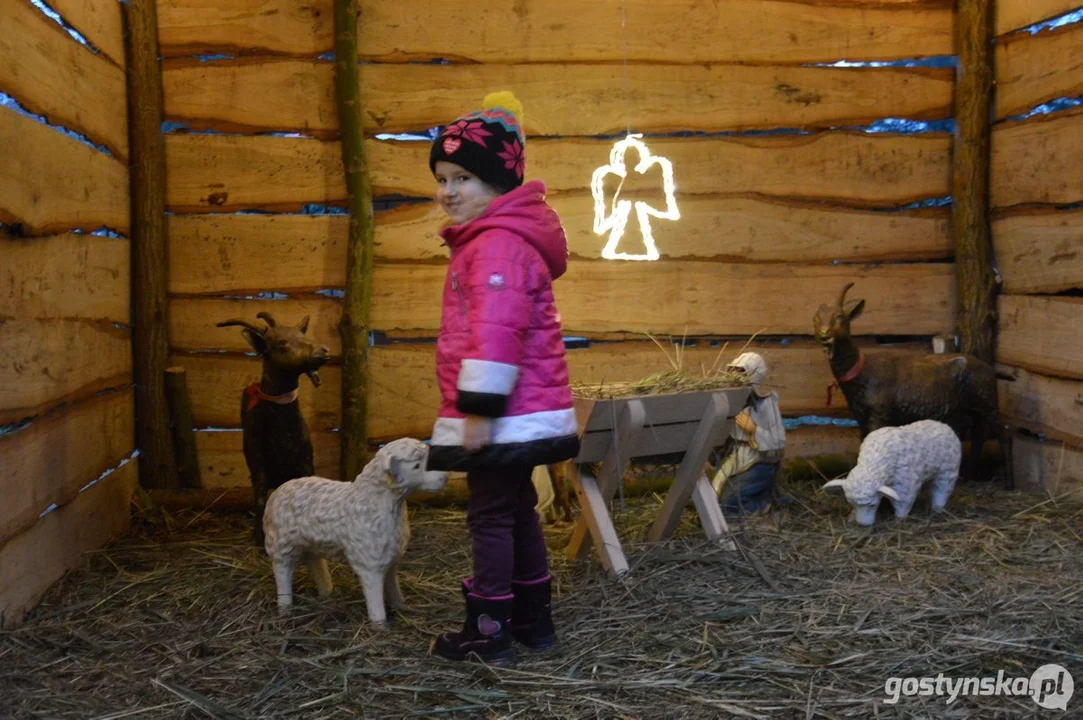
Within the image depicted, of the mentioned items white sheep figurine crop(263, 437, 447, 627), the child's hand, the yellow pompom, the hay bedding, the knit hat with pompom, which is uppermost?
the yellow pompom

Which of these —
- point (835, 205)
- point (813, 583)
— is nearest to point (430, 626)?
point (813, 583)

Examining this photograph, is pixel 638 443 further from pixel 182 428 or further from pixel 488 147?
pixel 182 428

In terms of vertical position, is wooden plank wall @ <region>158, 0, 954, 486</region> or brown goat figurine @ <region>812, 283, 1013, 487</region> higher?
wooden plank wall @ <region>158, 0, 954, 486</region>

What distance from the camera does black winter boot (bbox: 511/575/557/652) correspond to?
3.49 m

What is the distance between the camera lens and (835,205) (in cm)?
581

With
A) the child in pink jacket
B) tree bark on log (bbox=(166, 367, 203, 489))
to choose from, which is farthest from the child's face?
tree bark on log (bbox=(166, 367, 203, 489))

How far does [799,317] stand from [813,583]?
211 cm

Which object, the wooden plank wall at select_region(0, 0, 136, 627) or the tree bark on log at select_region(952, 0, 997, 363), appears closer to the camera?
the wooden plank wall at select_region(0, 0, 136, 627)

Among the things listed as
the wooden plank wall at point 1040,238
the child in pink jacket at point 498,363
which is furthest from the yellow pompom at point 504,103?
the wooden plank wall at point 1040,238

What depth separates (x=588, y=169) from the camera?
561cm

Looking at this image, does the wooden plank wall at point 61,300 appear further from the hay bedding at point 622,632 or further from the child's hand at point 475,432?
the child's hand at point 475,432

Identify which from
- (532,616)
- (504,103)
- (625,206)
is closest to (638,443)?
(532,616)

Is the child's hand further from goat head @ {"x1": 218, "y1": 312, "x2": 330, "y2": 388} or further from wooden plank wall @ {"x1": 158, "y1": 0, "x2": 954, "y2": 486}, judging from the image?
wooden plank wall @ {"x1": 158, "y1": 0, "x2": 954, "y2": 486}

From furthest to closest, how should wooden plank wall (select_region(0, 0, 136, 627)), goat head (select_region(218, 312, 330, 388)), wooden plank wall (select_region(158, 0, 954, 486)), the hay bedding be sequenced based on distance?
wooden plank wall (select_region(158, 0, 954, 486)) < goat head (select_region(218, 312, 330, 388)) < wooden plank wall (select_region(0, 0, 136, 627)) < the hay bedding
